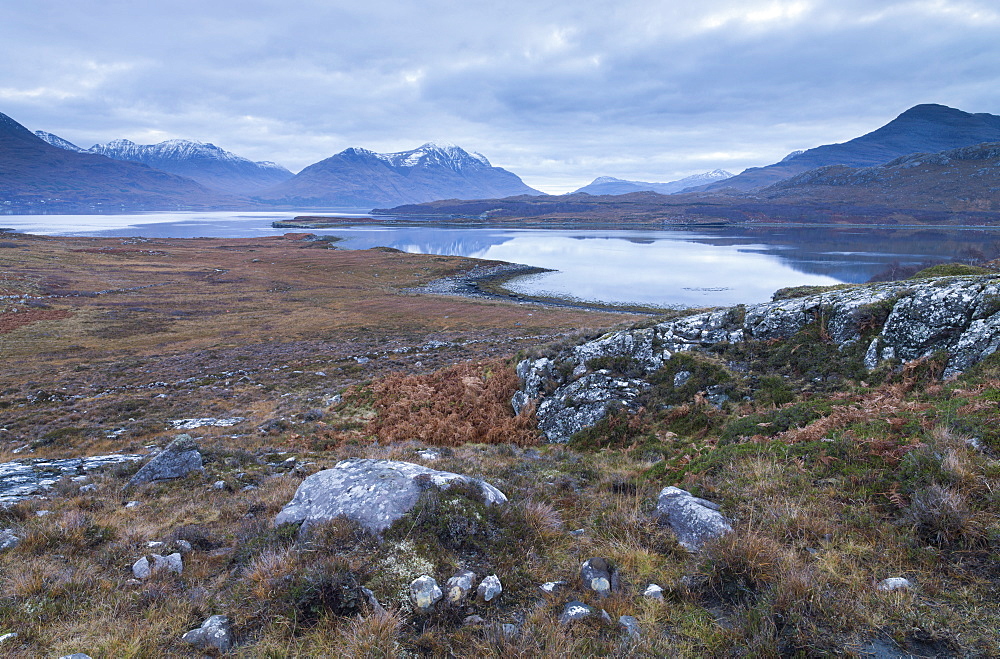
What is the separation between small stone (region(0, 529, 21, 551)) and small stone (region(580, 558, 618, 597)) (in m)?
7.53

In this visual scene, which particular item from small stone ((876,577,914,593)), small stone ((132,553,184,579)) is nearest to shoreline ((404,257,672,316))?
small stone ((876,577,914,593))

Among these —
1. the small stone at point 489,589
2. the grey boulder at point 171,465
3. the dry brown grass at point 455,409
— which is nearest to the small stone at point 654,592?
the small stone at point 489,589

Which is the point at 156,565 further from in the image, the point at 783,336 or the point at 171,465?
the point at 783,336

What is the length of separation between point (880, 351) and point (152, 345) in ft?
153

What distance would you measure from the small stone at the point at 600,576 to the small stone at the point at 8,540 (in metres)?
7.53

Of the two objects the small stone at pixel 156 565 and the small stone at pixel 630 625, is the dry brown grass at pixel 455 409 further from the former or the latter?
the small stone at pixel 630 625

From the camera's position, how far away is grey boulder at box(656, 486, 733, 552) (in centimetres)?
519

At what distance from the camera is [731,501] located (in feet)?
19.2

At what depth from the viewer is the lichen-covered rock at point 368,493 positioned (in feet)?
18.9

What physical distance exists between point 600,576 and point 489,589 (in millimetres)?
1205

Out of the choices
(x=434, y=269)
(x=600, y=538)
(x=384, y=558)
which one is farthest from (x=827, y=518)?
(x=434, y=269)

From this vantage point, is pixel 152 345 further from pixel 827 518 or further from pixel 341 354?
pixel 827 518

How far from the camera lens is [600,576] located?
4.79 m

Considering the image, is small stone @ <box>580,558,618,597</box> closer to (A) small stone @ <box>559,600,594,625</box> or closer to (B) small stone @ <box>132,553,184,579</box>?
(A) small stone @ <box>559,600,594,625</box>
